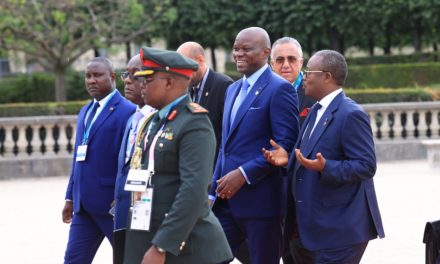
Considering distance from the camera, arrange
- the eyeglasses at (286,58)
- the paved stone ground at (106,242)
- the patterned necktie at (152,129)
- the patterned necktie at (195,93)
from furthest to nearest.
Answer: the paved stone ground at (106,242) < the eyeglasses at (286,58) < the patterned necktie at (195,93) < the patterned necktie at (152,129)

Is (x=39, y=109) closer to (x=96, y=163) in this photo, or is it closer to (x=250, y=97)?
(x=96, y=163)

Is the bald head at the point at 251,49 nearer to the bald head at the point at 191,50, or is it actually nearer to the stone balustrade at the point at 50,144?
the bald head at the point at 191,50

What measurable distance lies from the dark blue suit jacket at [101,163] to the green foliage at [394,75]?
86.9 feet

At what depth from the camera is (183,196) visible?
207 inches

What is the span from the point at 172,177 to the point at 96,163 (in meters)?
2.44

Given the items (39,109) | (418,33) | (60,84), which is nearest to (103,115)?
(39,109)

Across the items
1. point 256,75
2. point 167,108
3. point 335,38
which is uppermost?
point 335,38

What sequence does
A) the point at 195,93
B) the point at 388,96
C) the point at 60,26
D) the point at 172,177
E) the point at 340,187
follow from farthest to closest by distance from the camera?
the point at 60,26
the point at 388,96
the point at 195,93
the point at 340,187
the point at 172,177

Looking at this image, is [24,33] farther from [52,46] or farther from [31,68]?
[31,68]

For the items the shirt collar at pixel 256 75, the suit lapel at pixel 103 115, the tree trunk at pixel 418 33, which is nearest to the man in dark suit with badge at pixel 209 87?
the suit lapel at pixel 103 115

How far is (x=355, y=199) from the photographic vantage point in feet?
21.8

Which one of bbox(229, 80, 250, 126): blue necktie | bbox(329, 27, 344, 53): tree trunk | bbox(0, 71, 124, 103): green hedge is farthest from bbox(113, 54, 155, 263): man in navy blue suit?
bbox(329, 27, 344, 53): tree trunk

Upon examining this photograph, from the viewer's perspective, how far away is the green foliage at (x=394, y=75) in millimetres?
34375

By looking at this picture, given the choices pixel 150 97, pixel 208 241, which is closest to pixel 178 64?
pixel 150 97
